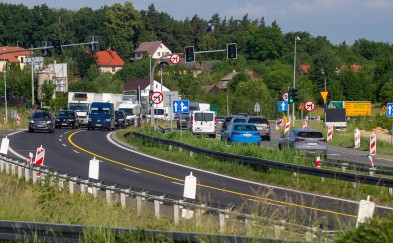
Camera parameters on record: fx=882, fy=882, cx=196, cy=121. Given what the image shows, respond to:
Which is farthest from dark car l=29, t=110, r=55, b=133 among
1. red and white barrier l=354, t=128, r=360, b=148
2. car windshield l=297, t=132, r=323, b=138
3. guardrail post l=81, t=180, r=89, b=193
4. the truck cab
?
guardrail post l=81, t=180, r=89, b=193

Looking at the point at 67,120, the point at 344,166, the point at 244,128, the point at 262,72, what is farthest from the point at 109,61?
the point at 344,166

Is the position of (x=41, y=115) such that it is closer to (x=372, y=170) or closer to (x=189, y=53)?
(x=189, y=53)

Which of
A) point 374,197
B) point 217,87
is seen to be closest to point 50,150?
point 374,197

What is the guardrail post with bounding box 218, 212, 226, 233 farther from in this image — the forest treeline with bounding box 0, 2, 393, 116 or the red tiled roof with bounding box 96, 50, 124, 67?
the red tiled roof with bounding box 96, 50, 124, 67

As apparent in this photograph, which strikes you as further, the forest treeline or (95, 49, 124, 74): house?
(95, 49, 124, 74): house

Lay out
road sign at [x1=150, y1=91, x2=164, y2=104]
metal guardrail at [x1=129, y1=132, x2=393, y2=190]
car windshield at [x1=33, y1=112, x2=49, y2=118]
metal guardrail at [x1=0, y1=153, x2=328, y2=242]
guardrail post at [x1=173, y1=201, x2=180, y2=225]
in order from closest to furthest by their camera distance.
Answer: metal guardrail at [x1=0, y1=153, x2=328, y2=242], guardrail post at [x1=173, y1=201, x2=180, y2=225], metal guardrail at [x1=129, y1=132, x2=393, y2=190], road sign at [x1=150, y1=91, x2=164, y2=104], car windshield at [x1=33, y1=112, x2=49, y2=118]

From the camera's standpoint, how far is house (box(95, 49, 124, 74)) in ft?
625

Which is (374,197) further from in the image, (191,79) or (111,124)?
(191,79)

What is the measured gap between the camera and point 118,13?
19275 centimetres

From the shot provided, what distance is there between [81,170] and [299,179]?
8.77m

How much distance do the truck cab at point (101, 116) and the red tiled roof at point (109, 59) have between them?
387 ft

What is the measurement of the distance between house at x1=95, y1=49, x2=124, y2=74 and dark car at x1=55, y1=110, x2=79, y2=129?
11495cm

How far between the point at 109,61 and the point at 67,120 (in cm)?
12012

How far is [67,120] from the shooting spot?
73.0 m
